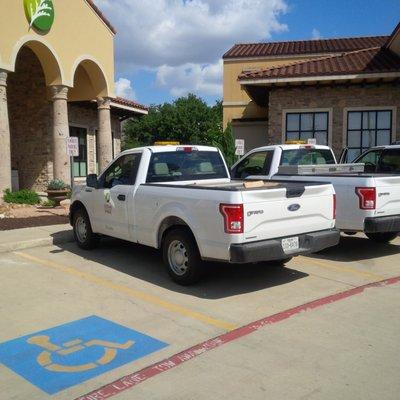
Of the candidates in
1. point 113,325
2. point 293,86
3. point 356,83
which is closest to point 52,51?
point 293,86

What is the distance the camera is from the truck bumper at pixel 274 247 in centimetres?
526

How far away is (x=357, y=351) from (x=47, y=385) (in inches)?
101

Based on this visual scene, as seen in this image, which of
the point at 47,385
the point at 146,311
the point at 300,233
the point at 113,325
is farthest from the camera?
the point at 300,233

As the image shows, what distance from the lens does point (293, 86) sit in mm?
17953

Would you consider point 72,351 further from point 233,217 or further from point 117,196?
point 117,196

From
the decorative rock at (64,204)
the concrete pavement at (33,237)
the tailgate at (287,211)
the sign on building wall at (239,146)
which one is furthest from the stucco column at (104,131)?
the tailgate at (287,211)

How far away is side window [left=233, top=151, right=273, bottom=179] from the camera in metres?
9.45

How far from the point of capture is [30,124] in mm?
18422

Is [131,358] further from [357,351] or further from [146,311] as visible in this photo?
[357,351]

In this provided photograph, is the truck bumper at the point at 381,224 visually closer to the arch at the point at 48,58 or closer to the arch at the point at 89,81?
the arch at the point at 48,58

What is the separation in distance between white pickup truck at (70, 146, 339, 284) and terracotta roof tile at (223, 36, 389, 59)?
2091 centimetres

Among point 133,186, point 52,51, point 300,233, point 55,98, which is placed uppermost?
point 52,51

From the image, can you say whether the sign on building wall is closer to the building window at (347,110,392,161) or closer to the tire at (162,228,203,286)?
the building window at (347,110,392,161)

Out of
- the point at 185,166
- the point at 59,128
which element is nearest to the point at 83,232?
the point at 185,166
